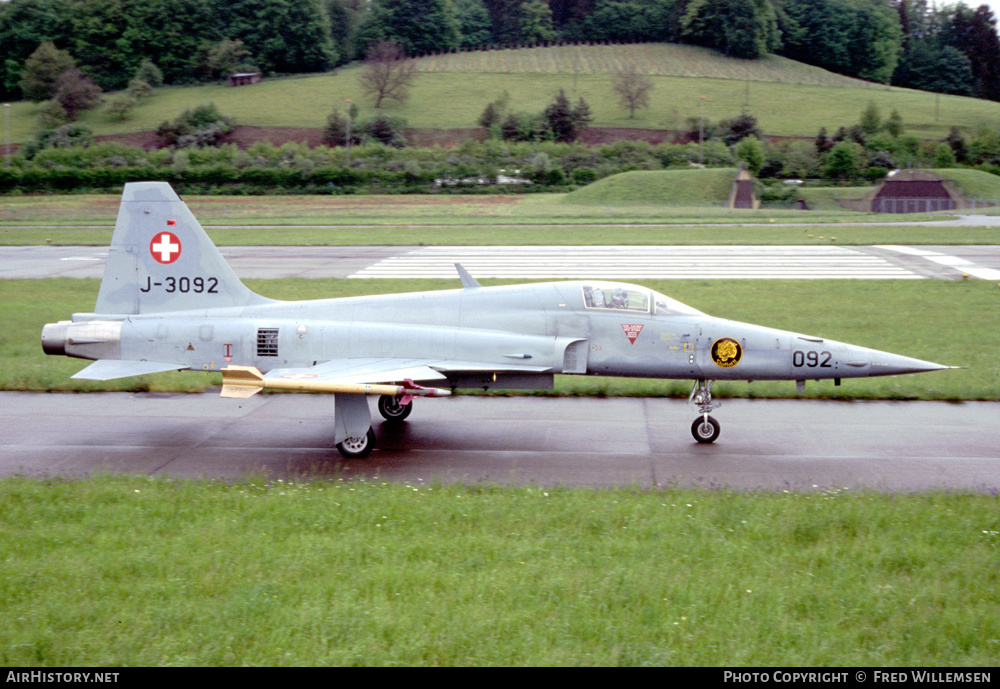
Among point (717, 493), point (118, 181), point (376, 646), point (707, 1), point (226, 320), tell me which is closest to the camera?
point (376, 646)

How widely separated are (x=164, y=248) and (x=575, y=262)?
77.8ft

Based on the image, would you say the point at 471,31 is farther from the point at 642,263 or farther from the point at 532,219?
the point at 642,263

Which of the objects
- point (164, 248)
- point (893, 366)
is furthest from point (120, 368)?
point (893, 366)

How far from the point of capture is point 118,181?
91.3 m

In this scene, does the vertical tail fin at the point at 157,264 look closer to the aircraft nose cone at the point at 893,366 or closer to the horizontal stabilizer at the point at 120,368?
the horizontal stabilizer at the point at 120,368

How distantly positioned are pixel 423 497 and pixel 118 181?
302ft

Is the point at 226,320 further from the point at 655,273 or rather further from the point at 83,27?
the point at 83,27

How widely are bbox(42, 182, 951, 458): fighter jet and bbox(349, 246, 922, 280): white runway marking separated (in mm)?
17488

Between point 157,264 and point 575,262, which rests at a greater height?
point 157,264

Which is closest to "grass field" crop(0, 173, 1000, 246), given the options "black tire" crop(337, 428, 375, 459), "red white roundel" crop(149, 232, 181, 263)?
"red white roundel" crop(149, 232, 181, 263)

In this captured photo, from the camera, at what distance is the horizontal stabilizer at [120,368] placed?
1348 centimetres

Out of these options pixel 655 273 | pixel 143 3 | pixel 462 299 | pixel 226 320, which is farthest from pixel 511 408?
pixel 143 3

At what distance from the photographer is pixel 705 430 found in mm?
13922

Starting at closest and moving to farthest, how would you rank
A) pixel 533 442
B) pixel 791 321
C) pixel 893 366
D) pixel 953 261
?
pixel 893 366 → pixel 533 442 → pixel 791 321 → pixel 953 261
